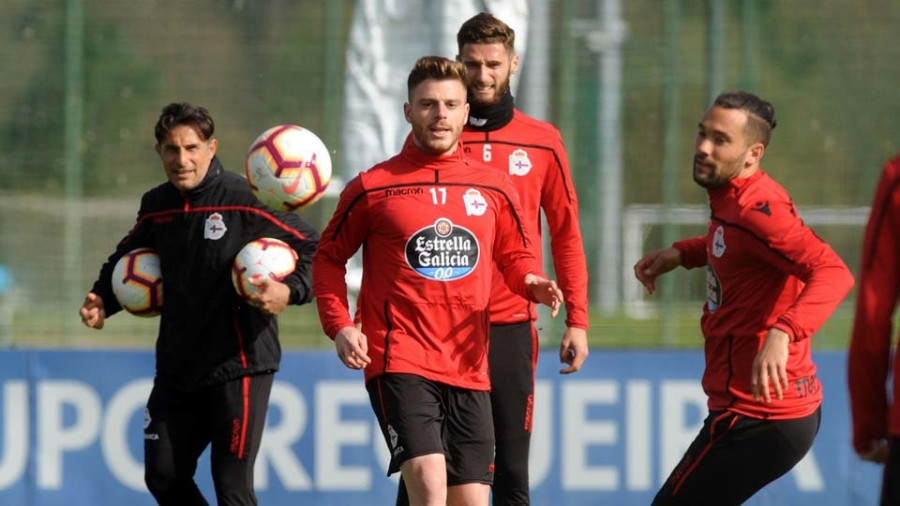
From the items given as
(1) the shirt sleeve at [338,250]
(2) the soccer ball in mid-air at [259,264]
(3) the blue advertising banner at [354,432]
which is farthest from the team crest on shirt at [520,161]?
(3) the blue advertising banner at [354,432]

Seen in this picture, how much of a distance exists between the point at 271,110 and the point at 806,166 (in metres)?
3.49

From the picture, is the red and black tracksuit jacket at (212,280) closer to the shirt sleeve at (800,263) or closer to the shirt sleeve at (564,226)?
the shirt sleeve at (564,226)

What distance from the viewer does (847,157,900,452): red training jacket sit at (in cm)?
397

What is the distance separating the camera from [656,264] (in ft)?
20.2

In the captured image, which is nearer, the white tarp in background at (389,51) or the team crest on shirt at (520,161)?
the team crest on shirt at (520,161)

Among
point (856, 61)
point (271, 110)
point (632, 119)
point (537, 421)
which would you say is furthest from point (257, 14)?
point (856, 61)

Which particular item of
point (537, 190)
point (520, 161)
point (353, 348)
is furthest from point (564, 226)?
point (353, 348)

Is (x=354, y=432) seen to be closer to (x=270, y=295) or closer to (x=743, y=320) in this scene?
(x=270, y=295)

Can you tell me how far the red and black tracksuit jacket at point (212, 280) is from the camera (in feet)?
22.3

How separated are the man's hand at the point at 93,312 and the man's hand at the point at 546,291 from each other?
Answer: 2.29 meters

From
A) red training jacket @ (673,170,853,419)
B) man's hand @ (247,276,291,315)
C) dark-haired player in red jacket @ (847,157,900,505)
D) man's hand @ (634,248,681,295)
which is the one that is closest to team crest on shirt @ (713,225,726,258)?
red training jacket @ (673,170,853,419)

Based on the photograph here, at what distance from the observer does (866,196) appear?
31.1 feet

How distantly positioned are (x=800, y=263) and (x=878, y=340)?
4.10 feet

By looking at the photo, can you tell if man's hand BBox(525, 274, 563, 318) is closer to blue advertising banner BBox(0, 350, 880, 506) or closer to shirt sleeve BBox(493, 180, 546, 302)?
shirt sleeve BBox(493, 180, 546, 302)
